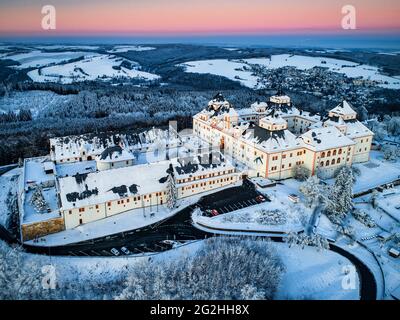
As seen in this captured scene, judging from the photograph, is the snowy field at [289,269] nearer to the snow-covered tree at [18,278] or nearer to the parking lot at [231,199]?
the snow-covered tree at [18,278]

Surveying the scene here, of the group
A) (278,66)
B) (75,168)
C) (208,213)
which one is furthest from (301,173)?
(278,66)

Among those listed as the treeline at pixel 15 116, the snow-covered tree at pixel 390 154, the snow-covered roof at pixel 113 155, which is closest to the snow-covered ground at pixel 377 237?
the snow-covered tree at pixel 390 154

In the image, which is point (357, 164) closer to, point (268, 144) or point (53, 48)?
point (268, 144)

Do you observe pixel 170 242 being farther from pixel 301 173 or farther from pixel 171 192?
pixel 301 173

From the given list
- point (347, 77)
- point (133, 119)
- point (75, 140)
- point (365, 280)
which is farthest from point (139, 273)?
point (347, 77)

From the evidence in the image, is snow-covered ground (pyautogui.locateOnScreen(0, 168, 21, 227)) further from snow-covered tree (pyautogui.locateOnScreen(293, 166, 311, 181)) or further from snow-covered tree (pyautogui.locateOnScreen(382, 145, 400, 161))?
snow-covered tree (pyautogui.locateOnScreen(382, 145, 400, 161))

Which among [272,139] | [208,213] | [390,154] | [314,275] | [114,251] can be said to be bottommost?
[314,275]
